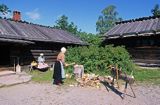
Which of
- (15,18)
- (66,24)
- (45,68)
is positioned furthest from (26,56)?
(66,24)

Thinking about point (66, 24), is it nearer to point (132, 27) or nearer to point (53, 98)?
point (132, 27)

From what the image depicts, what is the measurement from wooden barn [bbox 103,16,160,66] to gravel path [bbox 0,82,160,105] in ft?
24.0

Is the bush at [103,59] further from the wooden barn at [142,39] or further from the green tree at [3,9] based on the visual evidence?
the green tree at [3,9]

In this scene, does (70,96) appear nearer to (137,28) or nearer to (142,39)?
(142,39)

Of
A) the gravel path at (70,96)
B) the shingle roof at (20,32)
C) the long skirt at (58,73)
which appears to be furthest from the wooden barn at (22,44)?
the gravel path at (70,96)

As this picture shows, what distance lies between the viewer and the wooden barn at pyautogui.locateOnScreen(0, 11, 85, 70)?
654 inches

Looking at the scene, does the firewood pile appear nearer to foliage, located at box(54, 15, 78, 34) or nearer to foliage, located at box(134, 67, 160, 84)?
foliage, located at box(134, 67, 160, 84)

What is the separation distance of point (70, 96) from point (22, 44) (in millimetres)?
7260

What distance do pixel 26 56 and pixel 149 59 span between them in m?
8.86

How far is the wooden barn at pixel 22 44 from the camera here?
16.6 meters

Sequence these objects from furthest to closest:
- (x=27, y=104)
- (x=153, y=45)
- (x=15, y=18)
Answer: (x=15, y=18)
(x=153, y=45)
(x=27, y=104)

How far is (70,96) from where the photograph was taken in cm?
1019

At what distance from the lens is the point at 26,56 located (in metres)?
18.4

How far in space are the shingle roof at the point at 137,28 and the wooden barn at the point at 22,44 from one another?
13.3 ft
